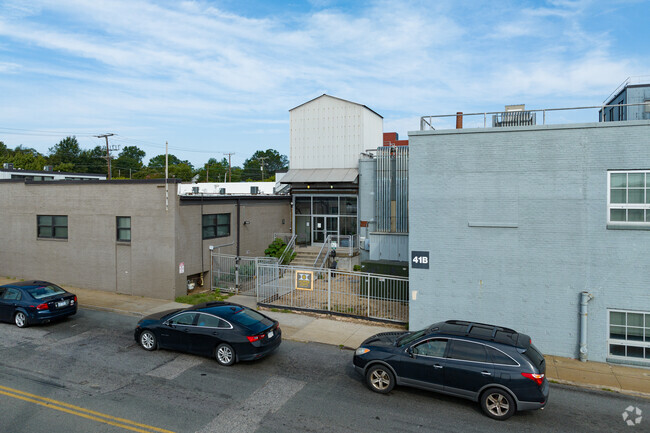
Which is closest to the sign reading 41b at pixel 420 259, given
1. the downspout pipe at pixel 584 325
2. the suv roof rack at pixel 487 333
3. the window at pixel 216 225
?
the suv roof rack at pixel 487 333

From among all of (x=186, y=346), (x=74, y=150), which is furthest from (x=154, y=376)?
(x=74, y=150)

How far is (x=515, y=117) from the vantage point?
45.6 feet

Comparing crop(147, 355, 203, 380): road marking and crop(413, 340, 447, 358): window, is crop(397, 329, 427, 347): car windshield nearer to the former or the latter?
crop(413, 340, 447, 358): window

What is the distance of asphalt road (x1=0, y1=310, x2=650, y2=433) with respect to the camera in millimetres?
8094

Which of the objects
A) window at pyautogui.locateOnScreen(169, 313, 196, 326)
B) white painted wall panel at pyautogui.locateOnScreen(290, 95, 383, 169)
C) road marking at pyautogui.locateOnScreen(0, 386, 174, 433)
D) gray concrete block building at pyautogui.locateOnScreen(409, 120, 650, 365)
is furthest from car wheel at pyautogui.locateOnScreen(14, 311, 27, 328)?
white painted wall panel at pyautogui.locateOnScreen(290, 95, 383, 169)

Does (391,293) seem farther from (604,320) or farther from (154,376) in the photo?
(154,376)

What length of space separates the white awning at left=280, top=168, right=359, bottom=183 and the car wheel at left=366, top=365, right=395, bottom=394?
52.3ft

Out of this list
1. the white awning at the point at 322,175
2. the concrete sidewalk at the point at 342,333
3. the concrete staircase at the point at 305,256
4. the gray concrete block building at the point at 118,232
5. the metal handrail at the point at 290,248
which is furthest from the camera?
the white awning at the point at 322,175

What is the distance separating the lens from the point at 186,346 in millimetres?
11602

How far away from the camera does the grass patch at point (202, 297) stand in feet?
58.3

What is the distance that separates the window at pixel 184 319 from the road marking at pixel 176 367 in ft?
3.01

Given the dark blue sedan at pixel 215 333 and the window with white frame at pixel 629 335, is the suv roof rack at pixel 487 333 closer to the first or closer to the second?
the window with white frame at pixel 629 335

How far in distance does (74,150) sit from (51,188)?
322 feet

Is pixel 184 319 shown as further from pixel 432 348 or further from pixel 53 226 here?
pixel 53 226
